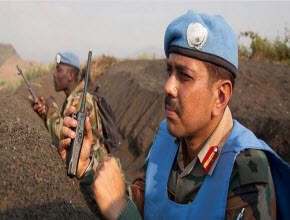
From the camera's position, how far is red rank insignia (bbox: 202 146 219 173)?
1.79 m

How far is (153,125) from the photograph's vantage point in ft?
31.0

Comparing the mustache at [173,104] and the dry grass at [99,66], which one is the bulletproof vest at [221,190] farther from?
the dry grass at [99,66]

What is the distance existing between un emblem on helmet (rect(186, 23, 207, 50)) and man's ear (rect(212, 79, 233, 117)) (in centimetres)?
24

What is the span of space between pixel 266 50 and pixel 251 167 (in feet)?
44.2

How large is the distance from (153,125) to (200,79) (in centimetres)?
771

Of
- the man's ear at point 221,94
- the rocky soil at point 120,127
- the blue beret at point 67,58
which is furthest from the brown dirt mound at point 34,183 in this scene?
the blue beret at point 67,58

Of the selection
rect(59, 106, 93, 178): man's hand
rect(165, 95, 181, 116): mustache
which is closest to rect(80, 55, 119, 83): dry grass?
rect(59, 106, 93, 178): man's hand

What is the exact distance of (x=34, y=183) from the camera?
145cm

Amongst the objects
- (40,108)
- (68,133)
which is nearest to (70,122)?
(68,133)

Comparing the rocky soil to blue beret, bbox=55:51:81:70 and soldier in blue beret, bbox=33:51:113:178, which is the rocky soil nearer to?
soldier in blue beret, bbox=33:51:113:178

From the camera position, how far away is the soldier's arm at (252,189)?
1507 mm

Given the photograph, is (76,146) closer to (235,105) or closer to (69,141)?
(69,141)

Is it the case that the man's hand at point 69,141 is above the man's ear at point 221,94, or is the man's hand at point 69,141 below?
below

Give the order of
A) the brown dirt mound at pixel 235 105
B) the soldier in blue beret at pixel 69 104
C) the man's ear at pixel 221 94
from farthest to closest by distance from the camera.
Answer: the brown dirt mound at pixel 235 105
the soldier in blue beret at pixel 69 104
the man's ear at pixel 221 94
